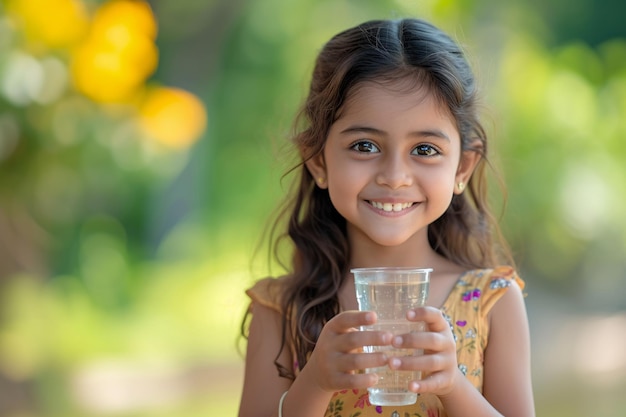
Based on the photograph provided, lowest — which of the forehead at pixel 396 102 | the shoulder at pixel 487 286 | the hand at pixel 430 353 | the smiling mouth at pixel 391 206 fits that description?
the hand at pixel 430 353

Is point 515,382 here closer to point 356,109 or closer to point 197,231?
point 356,109

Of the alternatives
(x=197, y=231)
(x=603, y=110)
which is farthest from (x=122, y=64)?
(x=603, y=110)

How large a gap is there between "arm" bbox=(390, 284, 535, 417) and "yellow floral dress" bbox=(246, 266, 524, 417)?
23mm

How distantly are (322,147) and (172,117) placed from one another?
13.2ft

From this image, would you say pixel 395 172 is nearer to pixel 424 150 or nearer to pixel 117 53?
pixel 424 150

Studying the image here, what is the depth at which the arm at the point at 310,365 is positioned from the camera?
5.60 feet

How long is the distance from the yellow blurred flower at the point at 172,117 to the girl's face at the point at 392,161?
4005mm

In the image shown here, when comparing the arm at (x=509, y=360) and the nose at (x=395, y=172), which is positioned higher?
the nose at (x=395, y=172)

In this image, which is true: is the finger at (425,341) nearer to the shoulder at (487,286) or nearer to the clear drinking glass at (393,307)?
the clear drinking glass at (393,307)

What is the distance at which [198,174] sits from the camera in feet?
20.5

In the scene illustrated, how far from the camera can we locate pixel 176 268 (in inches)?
245

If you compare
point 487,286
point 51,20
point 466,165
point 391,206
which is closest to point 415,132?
point 391,206

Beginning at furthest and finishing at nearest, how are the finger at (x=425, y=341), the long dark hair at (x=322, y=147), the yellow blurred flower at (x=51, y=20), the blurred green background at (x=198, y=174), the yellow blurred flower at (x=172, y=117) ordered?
the yellow blurred flower at (x=172, y=117)
the blurred green background at (x=198, y=174)
the yellow blurred flower at (x=51, y=20)
the long dark hair at (x=322, y=147)
the finger at (x=425, y=341)

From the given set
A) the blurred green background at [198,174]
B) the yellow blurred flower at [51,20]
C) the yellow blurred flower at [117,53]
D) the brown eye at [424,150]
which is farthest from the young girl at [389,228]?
the yellow blurred flower at [117,53]
